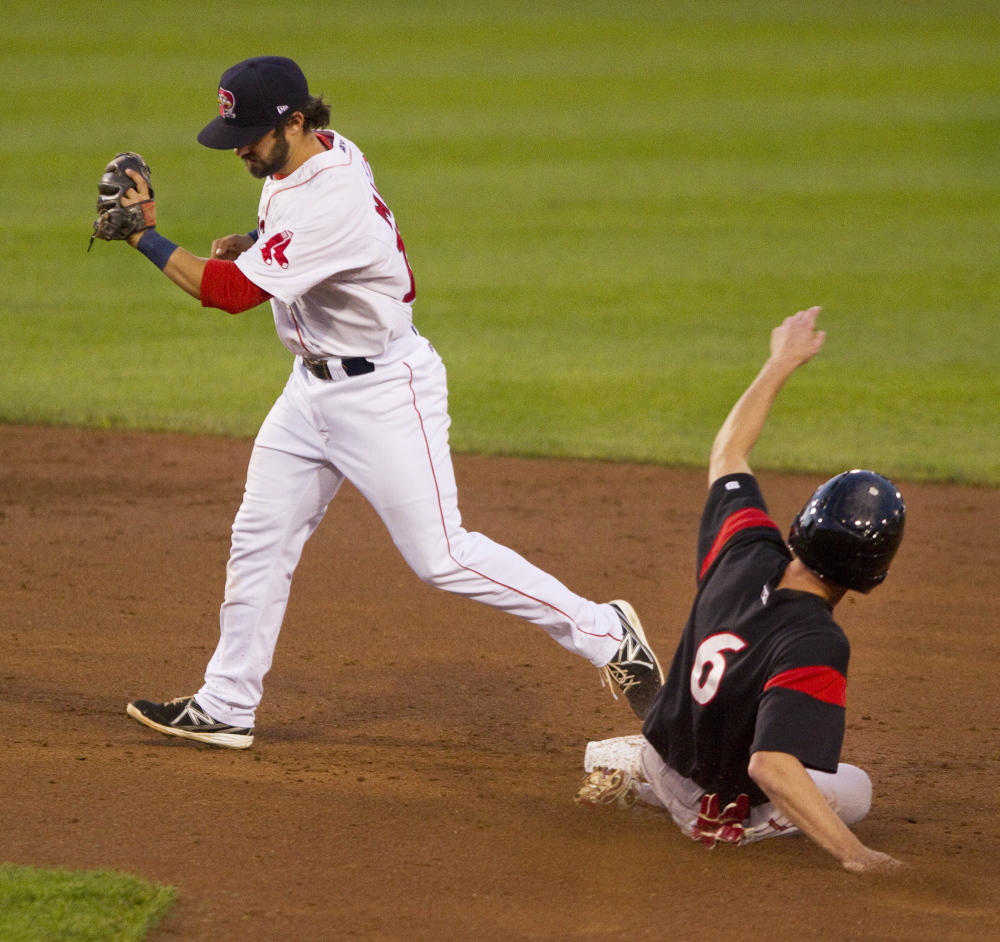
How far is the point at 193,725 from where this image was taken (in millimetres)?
4156

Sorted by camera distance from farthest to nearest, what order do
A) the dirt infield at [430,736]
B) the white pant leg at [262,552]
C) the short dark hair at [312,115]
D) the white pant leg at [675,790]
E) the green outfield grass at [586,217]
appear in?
1. the green outfield grass at [586,217]
2. the white pant leg at [262,552]
3. the short dark hair at [312,115]
4. the white pant leg at [675,790]
5. the dirt infield at [430,736]

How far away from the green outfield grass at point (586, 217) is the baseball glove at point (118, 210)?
4276mm

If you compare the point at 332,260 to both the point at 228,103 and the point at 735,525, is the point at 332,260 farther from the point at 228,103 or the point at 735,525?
the point at 735,525

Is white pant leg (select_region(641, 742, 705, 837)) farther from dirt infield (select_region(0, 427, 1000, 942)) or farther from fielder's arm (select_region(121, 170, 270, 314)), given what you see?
fielder's arm (select_region(121, 170, 270, 314))

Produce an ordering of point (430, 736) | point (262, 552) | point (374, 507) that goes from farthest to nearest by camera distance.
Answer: point (430, 736), point (262, 552), point (374, 507)

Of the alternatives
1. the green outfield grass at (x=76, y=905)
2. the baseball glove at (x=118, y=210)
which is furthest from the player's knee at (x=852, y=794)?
the baseball glove at (x=118, y=210)

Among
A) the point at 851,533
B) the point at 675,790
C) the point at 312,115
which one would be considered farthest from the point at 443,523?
the point at 851,533

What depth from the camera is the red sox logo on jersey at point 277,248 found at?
382cm

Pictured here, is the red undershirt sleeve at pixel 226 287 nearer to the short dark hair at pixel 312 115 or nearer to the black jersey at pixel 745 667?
the short dark hair at pixel 312 115

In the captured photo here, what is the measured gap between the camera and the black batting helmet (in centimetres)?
308

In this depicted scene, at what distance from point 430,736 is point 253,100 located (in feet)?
6.51

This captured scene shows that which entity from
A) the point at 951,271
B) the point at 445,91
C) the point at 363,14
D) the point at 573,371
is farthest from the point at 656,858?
the point at 363,14

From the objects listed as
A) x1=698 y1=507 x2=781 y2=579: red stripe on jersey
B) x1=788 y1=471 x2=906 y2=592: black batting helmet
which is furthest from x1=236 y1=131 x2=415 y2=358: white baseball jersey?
x1=788 y1=471 x2=906 y2=592: black batting helmet

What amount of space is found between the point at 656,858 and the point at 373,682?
1566 millimetres
